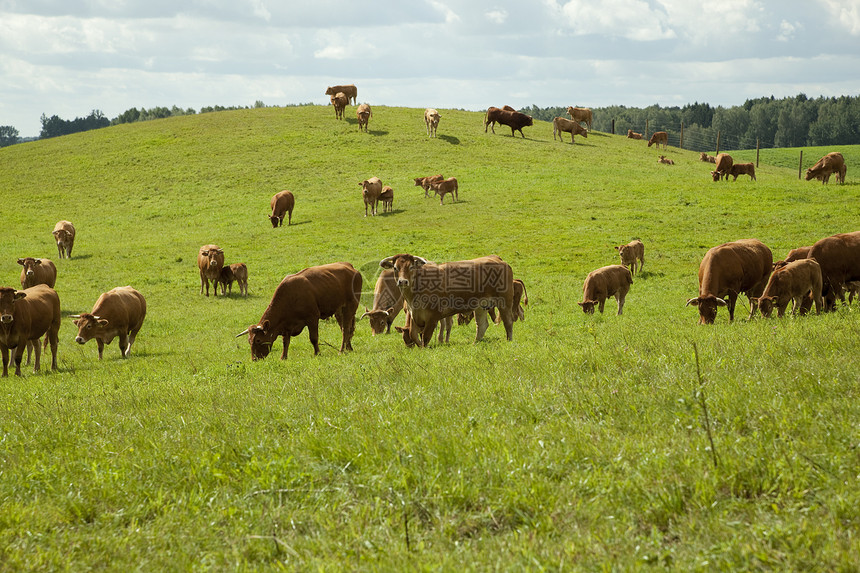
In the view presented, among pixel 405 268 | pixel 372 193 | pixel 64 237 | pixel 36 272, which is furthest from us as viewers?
pixel 372 193

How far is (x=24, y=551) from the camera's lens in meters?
4.12

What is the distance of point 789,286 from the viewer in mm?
12867

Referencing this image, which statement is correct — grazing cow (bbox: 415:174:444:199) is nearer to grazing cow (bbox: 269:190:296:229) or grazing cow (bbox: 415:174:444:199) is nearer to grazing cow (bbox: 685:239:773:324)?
grazing cow (bbox: 269:190:296:229)

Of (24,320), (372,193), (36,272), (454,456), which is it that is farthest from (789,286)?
(372,193)

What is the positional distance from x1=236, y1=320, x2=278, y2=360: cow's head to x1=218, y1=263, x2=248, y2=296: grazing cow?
10605 millimetres

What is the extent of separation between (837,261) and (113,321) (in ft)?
52.1

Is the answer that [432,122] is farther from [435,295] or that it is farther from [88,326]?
[435,295]

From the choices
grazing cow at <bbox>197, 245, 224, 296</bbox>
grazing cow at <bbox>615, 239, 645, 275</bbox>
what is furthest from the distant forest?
grazing cow at <bbox>615, 239, 645, 275</bbox>

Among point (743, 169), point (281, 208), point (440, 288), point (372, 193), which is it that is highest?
point (743, 169)

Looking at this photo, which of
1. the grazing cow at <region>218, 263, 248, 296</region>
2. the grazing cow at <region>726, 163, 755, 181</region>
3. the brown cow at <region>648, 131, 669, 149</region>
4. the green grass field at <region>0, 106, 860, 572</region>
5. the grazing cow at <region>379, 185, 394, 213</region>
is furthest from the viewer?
the brown cow at <region>648, 131, 669, 149</region>

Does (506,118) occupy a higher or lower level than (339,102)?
lower

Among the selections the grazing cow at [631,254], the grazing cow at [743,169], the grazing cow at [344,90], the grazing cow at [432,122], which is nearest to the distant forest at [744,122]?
the grazing cow at [344,90]

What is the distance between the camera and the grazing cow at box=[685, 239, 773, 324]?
42.8ft

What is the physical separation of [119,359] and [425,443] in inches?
495
